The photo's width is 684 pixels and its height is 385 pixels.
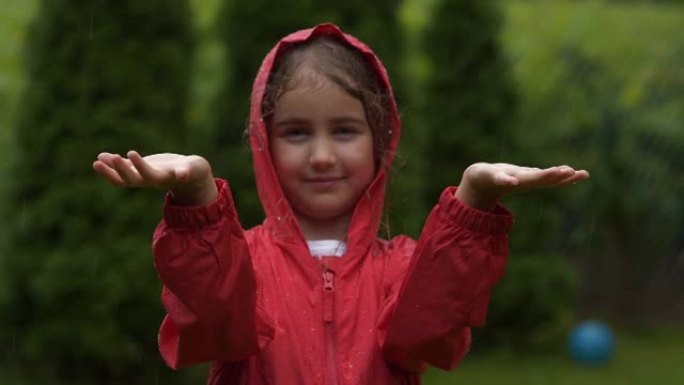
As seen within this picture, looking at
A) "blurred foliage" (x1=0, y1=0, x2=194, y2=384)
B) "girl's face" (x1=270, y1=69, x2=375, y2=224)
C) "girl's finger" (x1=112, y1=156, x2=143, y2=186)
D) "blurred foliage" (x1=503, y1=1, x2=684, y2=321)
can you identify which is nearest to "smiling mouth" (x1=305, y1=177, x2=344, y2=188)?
"girl's face" (x1=270, y1=69, x2=375, y2=224)

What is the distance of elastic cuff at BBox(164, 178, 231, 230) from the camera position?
2.30m

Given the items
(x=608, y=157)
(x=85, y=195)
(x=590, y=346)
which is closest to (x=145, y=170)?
(x=85, y=195)

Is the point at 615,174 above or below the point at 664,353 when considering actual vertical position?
above

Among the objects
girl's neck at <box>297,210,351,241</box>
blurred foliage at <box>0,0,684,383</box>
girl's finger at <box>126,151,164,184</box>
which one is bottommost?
blurred foliage at <box>0,0,684,383</box>

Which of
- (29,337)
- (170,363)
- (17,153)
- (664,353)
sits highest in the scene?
(170,363)

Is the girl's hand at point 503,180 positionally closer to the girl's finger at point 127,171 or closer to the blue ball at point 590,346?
the girl's finger at point 127,171

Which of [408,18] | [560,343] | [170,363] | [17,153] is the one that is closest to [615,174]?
[560,343]

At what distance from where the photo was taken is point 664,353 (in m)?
8.33

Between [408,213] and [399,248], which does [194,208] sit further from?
[408,213]

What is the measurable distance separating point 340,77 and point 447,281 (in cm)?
66

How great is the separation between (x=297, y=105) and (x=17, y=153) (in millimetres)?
3946

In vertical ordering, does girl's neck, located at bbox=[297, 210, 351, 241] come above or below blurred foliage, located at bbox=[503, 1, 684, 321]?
→ above

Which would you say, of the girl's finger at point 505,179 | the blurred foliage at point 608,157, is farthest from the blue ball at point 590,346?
the girl's finger at point 505,179

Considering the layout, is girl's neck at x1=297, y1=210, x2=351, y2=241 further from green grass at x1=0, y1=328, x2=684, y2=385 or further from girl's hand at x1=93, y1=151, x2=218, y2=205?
green grass at x1=0, y1=328, x2=684, y2=385
